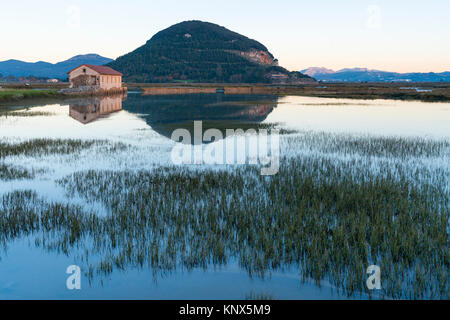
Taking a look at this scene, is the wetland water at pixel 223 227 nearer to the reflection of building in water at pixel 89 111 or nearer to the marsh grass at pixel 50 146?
the marsh grass at pixel 50 146

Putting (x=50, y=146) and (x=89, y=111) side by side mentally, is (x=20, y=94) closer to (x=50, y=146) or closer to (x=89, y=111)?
(x=89, y=111)

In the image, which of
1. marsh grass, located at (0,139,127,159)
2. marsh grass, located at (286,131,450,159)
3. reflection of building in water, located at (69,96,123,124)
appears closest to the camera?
marsh grass, located at (0,139,127,159)

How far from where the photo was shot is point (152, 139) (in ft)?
86.1

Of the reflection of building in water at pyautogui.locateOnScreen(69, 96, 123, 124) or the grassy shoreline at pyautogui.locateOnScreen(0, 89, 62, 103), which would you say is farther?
the grassy shoreline at pyautogui.locateOnScreen(0, 89, 62, 103)

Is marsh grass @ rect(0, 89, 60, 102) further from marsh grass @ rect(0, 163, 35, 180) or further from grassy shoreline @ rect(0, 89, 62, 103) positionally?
marsh grass @ rect(0, 163, 35, 180)

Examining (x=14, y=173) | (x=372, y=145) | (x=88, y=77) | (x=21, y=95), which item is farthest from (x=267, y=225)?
(x=88, y=77)

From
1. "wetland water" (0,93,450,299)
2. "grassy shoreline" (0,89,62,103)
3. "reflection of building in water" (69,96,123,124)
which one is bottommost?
"wetland water" (0,93,450,299)

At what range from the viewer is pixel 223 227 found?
10.2 m

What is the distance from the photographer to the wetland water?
7.71 m

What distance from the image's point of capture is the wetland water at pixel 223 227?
25.3 ft

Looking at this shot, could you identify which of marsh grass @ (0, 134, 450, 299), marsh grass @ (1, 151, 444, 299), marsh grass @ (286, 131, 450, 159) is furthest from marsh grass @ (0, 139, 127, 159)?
marsh grass @ (286, 131, 450, 159)
